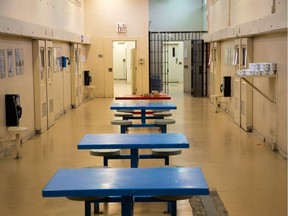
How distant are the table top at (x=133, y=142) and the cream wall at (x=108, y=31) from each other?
42.7 feet

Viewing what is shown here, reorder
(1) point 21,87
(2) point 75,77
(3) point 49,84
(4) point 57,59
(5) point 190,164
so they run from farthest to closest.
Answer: (2) point 75,77
(4) point 57,59
(3) point 49,84
(1) point 21,87
(5) point 190,164

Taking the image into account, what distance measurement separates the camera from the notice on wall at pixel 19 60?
Answer: 9399 millimetres

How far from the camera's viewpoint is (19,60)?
9.56 m

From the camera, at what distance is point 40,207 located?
564 cm

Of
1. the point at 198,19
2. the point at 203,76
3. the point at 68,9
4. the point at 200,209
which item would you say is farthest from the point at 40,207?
the point at 198,19

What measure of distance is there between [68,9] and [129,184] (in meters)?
12.0

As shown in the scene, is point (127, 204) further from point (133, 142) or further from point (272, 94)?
point (272, 94)

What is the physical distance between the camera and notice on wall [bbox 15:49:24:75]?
9.40 m

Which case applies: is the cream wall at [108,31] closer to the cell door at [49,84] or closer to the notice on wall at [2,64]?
the cell door at [49,84]

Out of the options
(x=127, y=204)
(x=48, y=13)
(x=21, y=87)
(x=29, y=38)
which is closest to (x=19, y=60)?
(x=21, y=87)

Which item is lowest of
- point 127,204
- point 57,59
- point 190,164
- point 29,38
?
point 190,164

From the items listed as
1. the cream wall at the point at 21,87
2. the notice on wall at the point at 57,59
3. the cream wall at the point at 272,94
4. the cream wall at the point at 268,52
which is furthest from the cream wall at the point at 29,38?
the cream wall at the point at 272,94

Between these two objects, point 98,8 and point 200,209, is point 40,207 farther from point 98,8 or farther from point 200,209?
point 98,8

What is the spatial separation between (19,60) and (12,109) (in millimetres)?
1380
